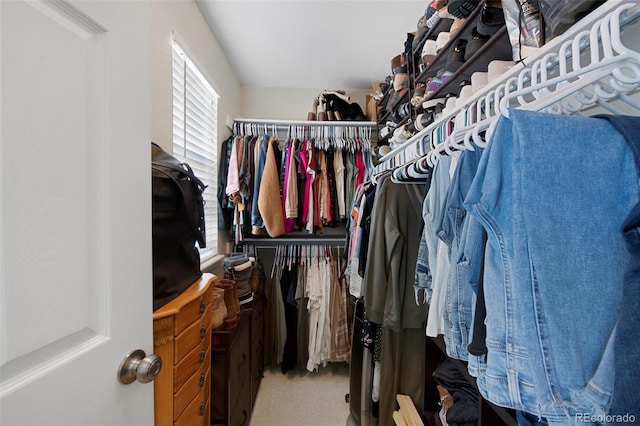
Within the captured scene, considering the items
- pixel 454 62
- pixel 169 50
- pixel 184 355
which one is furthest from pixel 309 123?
pixel 184 355

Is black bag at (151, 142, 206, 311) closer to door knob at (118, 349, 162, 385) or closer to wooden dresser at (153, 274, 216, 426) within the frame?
wooden dresser at (153, 274, 216, 426)

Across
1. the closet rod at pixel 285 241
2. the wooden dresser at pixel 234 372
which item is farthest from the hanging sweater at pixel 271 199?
the wooden dresser at pixel 234 372

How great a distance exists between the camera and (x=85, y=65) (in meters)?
0.46

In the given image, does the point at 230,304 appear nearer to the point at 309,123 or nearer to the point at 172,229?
the point at 172,229

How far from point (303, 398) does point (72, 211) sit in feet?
6.78

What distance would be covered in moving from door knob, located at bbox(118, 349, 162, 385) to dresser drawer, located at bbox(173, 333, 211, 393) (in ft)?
0.80

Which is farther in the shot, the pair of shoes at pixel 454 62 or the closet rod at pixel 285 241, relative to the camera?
the closet rod at pixel 285 241

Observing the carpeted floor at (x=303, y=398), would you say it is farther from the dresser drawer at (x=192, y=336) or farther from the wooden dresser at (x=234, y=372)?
the dresser drawer at (x=192, y=336)

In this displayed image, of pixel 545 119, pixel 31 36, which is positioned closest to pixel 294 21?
pixel 31 36

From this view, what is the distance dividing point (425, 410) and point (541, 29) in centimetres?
140

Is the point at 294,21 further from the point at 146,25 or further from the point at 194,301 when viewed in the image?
the point at 194,301

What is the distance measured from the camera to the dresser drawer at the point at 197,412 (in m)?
0.81

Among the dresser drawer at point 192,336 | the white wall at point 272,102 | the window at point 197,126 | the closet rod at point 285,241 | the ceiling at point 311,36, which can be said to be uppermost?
the ceiling at point 311,36

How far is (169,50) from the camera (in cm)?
126
